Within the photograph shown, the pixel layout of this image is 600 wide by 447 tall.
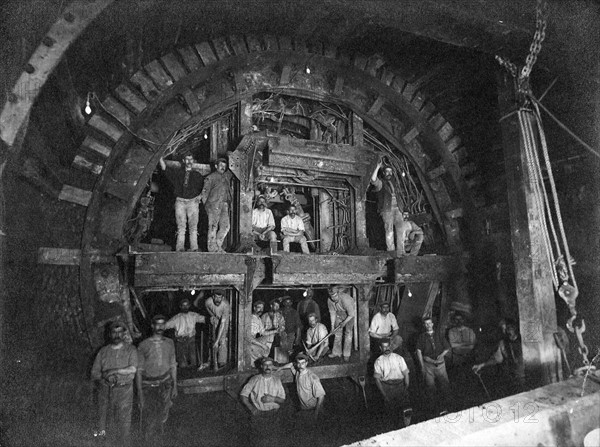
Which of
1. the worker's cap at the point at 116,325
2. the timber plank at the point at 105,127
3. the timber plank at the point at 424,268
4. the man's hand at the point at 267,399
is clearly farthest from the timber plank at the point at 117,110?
the timber plank at the point at 424,268

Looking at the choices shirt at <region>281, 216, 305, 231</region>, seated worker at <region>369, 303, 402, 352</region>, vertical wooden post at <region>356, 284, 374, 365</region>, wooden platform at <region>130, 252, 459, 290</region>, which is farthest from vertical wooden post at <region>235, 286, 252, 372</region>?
seated worker at <region>369, 303, 402, 352</region>

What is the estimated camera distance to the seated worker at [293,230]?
23.3 ft

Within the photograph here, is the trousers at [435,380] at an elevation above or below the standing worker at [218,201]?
below

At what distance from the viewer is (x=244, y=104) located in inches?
253

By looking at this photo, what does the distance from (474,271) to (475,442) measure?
18.6 feet

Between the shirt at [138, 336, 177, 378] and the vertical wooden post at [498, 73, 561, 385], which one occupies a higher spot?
the vertical wooden post at [498, 73, 561, 385]

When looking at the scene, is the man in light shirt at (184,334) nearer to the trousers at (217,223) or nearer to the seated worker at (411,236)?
the trousers at (217,223)

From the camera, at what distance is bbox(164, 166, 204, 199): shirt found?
614 cm

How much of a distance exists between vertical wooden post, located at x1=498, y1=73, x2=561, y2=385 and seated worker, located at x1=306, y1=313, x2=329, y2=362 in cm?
360

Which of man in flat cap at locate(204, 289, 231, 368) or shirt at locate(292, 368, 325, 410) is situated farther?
man in flat cap at locate(204, 289, 231, 368)

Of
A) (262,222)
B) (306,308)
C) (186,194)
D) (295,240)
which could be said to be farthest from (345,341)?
(186,194)

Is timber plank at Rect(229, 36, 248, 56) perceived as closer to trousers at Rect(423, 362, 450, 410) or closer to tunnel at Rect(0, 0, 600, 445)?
tunnel at Rect(0, 0, 600, 445)

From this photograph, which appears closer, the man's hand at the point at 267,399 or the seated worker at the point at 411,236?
the man's hand at the point at 267,399

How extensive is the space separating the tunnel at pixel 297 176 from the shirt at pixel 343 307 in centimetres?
21
